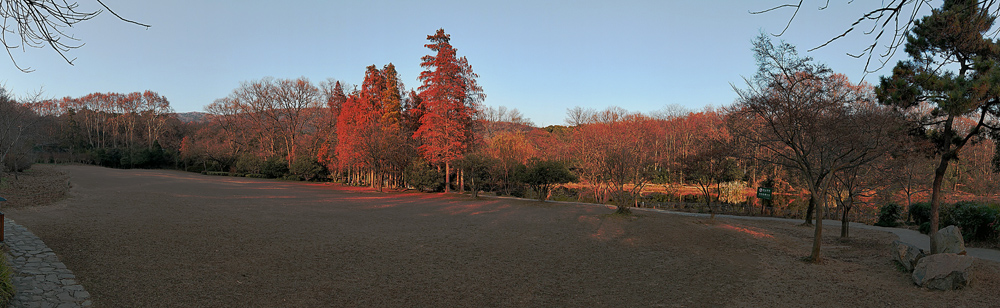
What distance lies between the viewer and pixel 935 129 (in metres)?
9.19

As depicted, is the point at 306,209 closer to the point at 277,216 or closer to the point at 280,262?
the point at 277,216

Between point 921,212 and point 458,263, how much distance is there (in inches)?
583

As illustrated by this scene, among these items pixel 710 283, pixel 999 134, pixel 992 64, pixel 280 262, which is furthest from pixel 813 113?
pixel 280 262

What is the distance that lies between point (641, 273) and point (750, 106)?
4.87 m

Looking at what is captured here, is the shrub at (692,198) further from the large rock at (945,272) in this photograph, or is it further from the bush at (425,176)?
the large rock at (945,272)

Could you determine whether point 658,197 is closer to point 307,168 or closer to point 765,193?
point 765,193

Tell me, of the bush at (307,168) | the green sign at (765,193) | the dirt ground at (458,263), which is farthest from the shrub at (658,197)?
the bush at (307,168)

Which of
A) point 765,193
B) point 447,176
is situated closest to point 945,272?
point 765,193

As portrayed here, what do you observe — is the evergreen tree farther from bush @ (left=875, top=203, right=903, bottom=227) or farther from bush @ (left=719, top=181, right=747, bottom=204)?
bush @ (left=719, top=181, right=747, bottom=204)

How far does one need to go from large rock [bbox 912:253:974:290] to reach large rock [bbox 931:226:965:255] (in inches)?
23.3

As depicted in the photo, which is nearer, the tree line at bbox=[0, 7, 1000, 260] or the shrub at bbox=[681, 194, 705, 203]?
the tree line at bbox=[0, 7, 1000, 260]

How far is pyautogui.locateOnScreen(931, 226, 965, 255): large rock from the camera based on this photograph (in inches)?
264

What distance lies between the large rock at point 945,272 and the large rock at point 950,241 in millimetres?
593

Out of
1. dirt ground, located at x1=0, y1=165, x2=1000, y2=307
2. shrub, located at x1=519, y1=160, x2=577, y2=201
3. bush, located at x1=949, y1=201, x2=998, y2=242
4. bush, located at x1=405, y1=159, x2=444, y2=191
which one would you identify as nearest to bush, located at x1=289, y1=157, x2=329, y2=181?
bush, located at x1=405, y1=159, x2=444, y2=191
